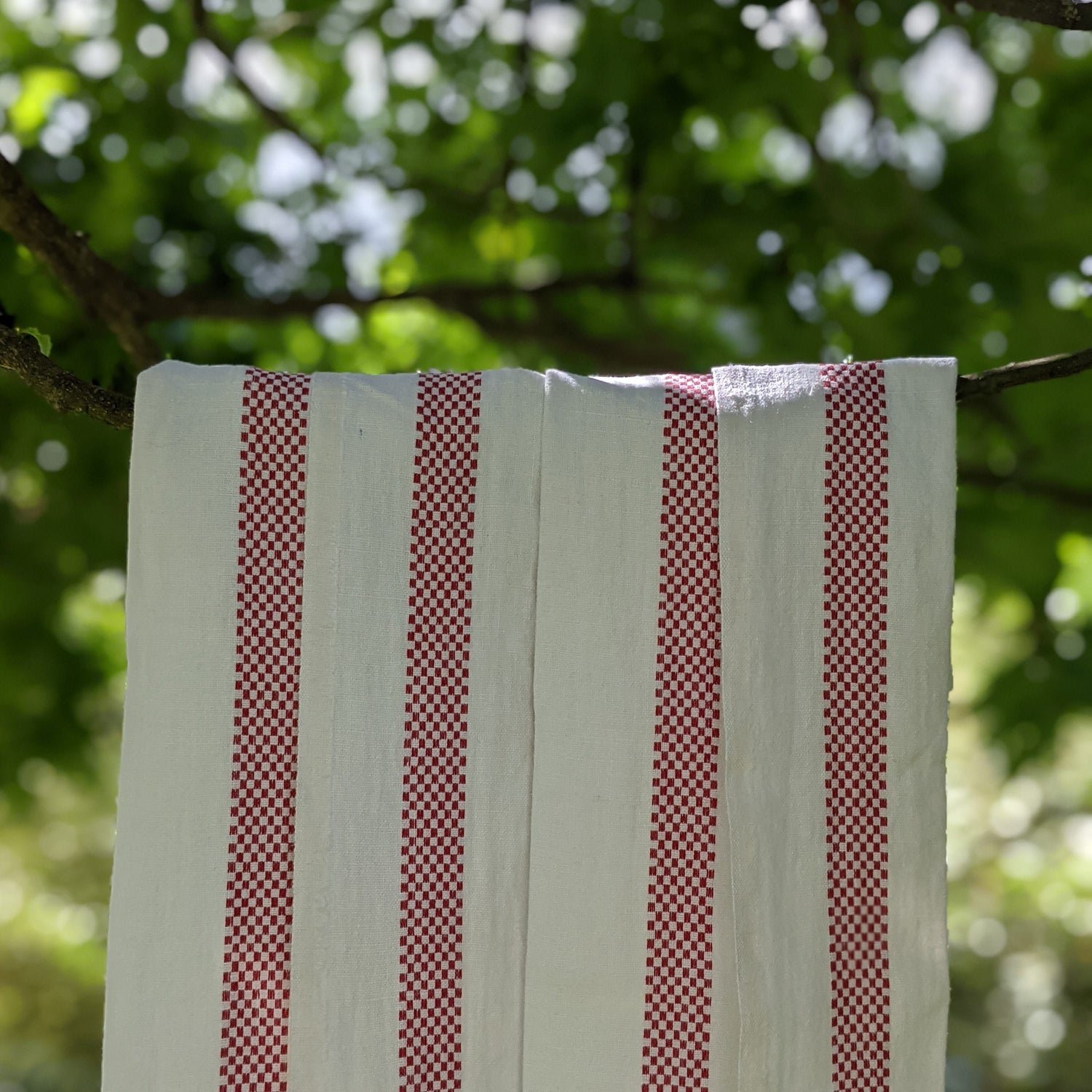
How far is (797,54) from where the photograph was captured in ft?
3.25

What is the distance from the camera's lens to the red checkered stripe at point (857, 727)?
45 centimetres

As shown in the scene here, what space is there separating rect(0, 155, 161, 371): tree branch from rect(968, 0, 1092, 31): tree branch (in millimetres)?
517

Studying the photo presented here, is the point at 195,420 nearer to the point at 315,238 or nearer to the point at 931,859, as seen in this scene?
the point at 931,859

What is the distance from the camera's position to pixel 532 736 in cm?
45

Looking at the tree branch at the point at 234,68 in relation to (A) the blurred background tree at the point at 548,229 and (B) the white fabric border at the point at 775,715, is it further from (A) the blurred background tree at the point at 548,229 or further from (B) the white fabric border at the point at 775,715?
(B) the white fabric border at the point at 775,715

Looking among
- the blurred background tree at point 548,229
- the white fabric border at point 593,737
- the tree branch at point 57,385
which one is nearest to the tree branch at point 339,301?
the blurred background tree at point 548,229

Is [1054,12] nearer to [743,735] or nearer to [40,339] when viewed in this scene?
[743,735]

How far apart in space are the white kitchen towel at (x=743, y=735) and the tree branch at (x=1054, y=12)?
199mm

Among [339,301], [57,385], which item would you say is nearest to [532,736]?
[57,385]

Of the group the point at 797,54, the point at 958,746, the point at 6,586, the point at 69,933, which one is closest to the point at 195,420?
the point at 797,54

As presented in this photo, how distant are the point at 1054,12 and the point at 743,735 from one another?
0.37 meters

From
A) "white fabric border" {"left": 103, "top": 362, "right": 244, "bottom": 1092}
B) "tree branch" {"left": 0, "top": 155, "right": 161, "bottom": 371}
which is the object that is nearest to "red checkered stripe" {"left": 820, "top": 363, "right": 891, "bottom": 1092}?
"white fabric border" {"left": 103, "top": 362, "right": 244, "bottom": 1092}

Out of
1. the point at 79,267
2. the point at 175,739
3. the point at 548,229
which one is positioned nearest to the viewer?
the point at 175,739

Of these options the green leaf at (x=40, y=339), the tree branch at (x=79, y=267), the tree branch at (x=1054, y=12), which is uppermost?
the tree branch at (x=1054, y=12)
